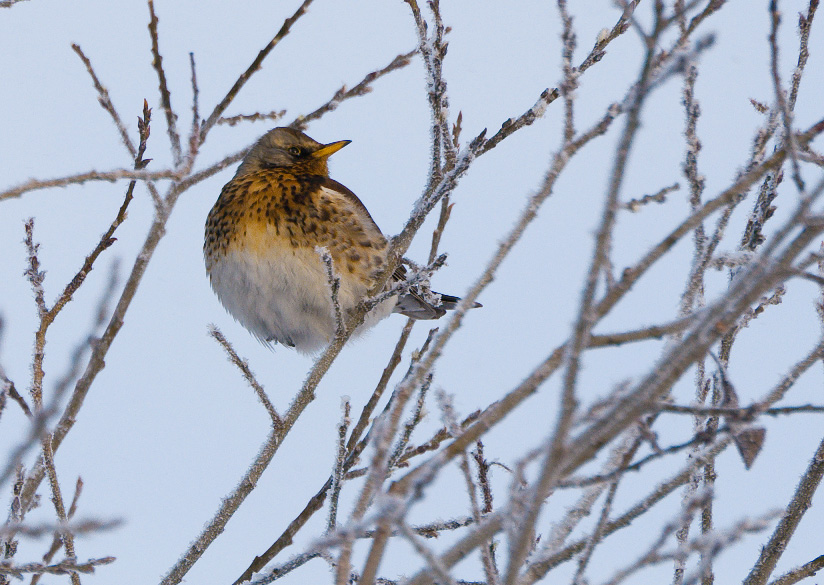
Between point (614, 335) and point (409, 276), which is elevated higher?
point (409, 276)

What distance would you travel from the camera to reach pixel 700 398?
319cm

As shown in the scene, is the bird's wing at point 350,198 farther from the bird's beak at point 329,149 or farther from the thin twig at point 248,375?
the thin twig at point 248,375

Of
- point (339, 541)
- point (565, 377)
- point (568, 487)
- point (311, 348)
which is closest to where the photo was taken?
point (565, 377)

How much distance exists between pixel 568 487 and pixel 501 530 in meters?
0.28

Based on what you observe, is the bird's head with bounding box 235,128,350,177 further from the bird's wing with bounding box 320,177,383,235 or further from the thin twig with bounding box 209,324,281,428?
the thin twig with bounding box 209,324,281,428

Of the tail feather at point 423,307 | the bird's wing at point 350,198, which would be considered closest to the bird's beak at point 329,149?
the bird's wing at point 350,198

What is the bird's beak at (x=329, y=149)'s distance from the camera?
6.15 metres

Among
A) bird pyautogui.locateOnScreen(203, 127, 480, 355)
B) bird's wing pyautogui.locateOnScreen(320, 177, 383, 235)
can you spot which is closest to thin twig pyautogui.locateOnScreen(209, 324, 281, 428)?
bird pyautogui.locateOnScreen(203, 127, 480, 355)

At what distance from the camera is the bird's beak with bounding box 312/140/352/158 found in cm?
615

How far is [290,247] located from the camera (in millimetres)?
5488

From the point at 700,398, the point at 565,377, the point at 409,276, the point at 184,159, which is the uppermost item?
the point at 409,276

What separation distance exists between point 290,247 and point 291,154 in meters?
1.07

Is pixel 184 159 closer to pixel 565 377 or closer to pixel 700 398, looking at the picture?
pixel 565 377

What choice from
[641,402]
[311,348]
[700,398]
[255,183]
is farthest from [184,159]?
[311,348]
